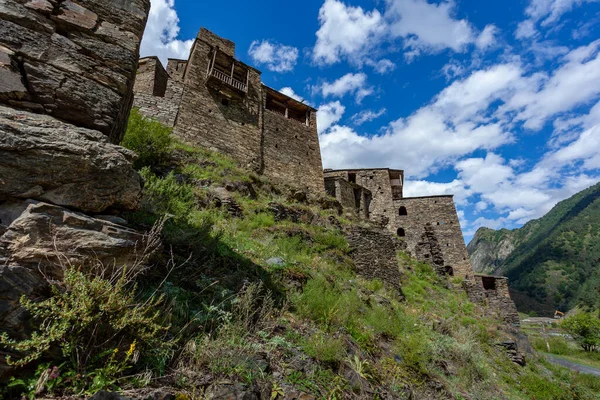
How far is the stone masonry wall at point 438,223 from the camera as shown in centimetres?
2492

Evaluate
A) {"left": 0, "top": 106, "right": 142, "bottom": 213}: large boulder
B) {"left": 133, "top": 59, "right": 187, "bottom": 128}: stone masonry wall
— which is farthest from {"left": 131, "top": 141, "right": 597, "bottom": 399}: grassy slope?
{"left": 133, "top": 59, "right": 187, "bottom": 128}: stone masonry wall

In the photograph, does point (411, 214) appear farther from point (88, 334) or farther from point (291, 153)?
point (88, 334)

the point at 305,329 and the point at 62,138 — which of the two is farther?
the point at 305,329

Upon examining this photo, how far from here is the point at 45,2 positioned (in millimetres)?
3182

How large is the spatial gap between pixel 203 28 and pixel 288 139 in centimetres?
909

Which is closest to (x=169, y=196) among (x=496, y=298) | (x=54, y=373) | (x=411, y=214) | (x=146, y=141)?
(x=146, y=141)

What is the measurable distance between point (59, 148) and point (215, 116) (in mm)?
15430

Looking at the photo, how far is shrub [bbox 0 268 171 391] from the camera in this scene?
193 cm

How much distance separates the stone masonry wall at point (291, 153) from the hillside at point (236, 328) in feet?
26.8

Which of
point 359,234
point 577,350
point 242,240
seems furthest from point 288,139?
point 577,350

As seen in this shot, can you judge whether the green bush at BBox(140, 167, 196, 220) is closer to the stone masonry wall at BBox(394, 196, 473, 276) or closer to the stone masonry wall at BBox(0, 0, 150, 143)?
the stone masonry wall at BBox(0, 0, 150, 143)

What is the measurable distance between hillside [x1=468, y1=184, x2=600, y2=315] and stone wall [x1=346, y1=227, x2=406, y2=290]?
8119cm

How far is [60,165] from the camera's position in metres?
2.52

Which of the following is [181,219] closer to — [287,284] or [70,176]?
[287,284]
